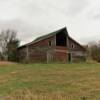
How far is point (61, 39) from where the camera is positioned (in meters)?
47.5

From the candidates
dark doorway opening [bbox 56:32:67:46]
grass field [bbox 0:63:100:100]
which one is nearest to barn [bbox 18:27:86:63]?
dark doorway opening [bbox 56:32:67:46]

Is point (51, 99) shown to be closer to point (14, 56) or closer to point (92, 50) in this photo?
point (14, 56)

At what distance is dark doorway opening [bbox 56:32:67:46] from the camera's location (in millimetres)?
46812

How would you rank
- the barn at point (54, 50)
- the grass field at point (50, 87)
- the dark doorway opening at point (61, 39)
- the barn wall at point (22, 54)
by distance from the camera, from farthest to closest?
1. the dark doorway opening at point (61, 39)
2. the barn wall at point (22, 54)
3. the barn at point (54, 50)
4. the grass field at point (50, 87)

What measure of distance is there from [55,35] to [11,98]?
117 ft

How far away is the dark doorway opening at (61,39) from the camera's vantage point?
46.8 metres

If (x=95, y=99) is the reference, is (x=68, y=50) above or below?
above

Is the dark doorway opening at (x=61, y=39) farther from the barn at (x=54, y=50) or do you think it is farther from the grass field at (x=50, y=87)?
the grass field at (x=50, y=87)

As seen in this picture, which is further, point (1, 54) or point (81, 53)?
point (1, 54)

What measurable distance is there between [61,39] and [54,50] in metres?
3.11

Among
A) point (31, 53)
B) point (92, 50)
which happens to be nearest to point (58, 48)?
point (31, 53)

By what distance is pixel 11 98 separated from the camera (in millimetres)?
10234

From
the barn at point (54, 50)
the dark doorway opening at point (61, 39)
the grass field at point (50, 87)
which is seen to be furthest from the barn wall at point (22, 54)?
the grass field at point (50, 87)

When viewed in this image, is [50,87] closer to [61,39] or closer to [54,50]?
[54,50]
